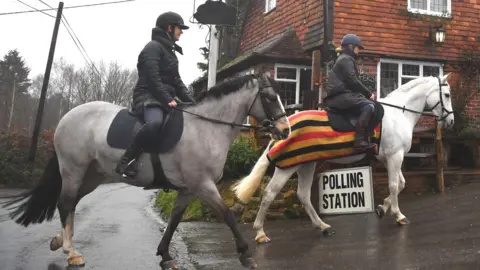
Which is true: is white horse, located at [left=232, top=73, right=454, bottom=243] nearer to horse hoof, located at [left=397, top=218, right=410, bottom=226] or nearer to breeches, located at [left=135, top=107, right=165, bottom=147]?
horse hoof, located at [left=397, top=218, right=410, bottom=226]

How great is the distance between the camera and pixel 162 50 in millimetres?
5434

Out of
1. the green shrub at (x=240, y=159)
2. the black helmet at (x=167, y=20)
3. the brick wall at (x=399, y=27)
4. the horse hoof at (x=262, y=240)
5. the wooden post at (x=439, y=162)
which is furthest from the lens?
the brick wall at (x=399, y=27)

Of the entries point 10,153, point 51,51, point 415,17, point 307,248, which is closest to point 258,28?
point 415,17

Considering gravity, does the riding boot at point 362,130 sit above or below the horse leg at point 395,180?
above

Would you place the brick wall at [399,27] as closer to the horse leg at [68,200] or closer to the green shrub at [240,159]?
the green shrub at [240,159]

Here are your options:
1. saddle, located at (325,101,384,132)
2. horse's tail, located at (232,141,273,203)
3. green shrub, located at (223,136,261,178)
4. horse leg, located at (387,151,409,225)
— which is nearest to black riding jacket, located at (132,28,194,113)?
horse's tail, located at (232,141,273,203)

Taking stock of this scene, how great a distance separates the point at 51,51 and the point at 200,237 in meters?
18.8

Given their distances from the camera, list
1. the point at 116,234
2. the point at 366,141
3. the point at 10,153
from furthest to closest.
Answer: the point at 10,153 < the point at 116,234 < the point at 366,141

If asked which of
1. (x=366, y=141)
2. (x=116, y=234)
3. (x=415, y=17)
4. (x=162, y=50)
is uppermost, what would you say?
(x=415, y=17)

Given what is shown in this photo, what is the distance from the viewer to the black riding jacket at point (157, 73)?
5246 mm

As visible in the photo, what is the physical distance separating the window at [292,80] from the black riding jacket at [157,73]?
33.2 ft

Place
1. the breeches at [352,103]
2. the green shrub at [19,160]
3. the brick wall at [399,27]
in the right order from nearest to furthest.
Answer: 1. the breeches at [352,103]
2. the brick wall at [399,27]
3. the green shrub at [19,160]

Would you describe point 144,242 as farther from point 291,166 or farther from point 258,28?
point 258,28

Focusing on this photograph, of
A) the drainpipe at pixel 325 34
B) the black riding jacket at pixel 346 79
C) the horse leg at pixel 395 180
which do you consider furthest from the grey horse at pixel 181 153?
the drainpipe at pixel 325 34
